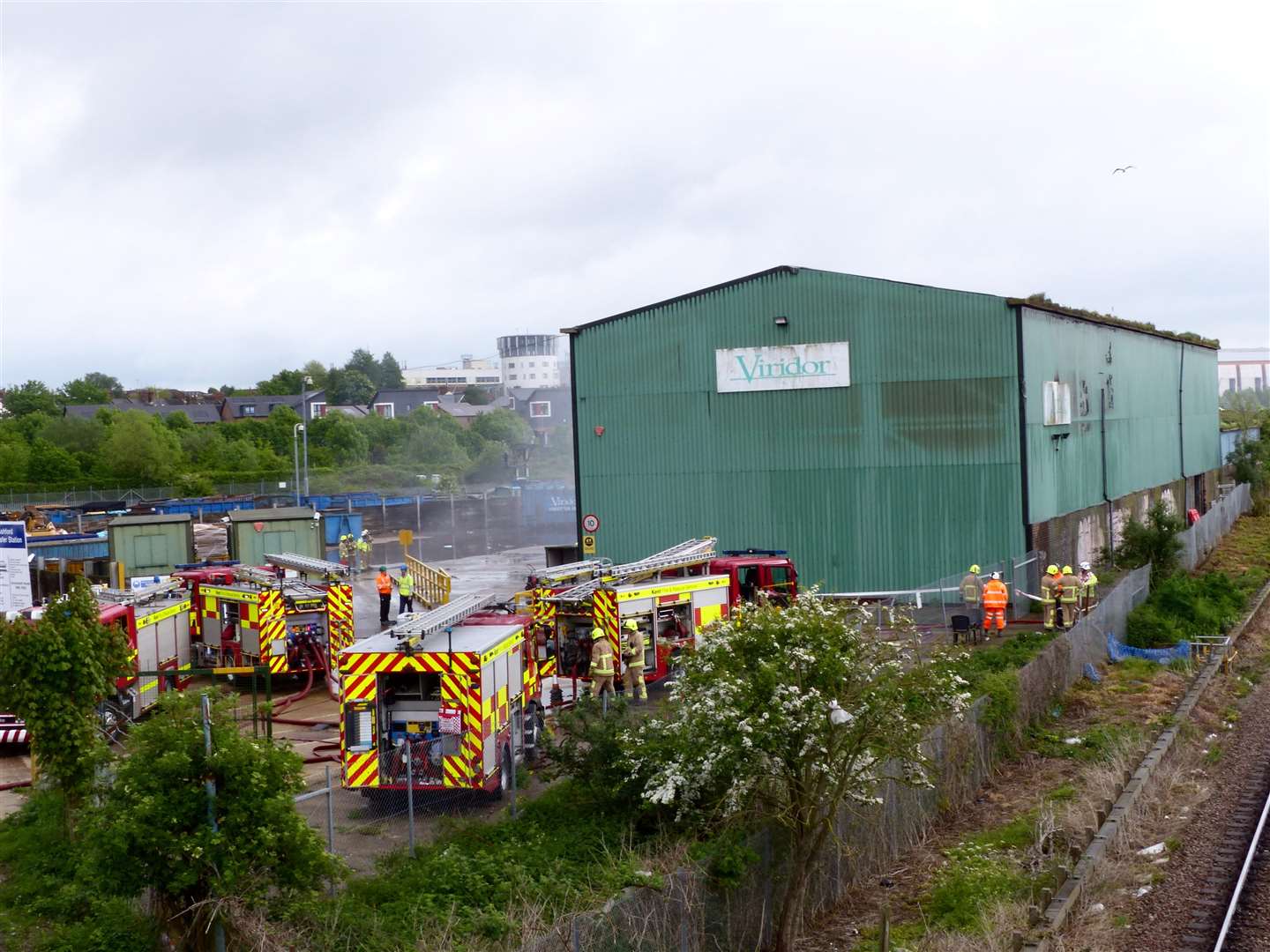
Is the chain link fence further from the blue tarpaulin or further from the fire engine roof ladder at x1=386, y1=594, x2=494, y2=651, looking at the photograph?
the fire engine roof ladder at x1=386, y1=594, x2=494, y2=651

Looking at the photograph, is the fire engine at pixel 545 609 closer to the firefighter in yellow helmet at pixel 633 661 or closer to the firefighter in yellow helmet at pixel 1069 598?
the firefighter in yellow helmet at pixel 633 661

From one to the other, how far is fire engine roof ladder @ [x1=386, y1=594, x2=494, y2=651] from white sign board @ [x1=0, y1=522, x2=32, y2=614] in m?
4.31

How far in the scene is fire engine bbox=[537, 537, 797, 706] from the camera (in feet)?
67.7

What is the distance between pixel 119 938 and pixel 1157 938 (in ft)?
32.0

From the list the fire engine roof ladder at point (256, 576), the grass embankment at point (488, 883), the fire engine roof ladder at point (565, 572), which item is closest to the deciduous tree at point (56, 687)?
the grass embankment at point (488, 883)

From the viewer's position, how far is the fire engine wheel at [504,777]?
15.1m

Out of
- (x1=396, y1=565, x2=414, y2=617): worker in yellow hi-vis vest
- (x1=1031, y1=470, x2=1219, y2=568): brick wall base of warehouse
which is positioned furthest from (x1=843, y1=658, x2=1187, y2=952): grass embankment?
(x1=396, y1=565, x2=414, y2=617): worker in yellow hi-vis vest

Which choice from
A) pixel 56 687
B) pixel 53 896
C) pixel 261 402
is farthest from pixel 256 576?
pixel 261 402

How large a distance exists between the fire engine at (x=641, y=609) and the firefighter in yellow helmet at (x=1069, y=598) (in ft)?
19.3

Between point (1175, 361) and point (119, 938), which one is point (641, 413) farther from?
point (1175, 361)

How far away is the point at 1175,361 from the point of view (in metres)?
51.7

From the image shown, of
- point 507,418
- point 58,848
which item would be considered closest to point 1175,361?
point 58,848

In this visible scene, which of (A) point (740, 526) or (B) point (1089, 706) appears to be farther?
(A) point (740, 526)

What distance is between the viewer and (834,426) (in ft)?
104
